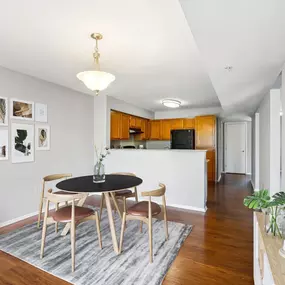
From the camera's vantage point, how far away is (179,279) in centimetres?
184

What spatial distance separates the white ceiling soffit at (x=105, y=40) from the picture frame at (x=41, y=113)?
47 centimetres

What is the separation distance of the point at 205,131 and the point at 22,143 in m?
4.73

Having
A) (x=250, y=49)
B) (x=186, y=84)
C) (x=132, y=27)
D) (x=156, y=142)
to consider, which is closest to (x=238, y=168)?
(x=156, y=142)

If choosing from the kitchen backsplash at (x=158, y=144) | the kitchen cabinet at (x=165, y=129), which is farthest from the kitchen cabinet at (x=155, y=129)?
the kitchen backsplash at (x=158, y=144)

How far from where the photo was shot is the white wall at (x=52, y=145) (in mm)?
3026

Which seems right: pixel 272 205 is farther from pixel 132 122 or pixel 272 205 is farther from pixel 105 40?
pixel 132 122

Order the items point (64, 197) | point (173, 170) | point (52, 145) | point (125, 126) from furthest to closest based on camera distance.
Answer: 1. point (125, 126)
2. point (173, 170)
3. point (52, 145)
4. point (64, 197)

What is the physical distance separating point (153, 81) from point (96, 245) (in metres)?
2.69

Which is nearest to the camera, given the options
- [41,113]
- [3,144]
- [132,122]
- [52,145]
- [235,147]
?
[3,144]

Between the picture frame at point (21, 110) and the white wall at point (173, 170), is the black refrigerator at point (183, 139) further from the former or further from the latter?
the picture frame at point (21, 110)

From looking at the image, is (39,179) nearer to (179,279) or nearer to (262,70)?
(179,279)

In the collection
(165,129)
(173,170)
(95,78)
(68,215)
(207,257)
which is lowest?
(207,257)

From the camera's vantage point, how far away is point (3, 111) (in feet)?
9.66

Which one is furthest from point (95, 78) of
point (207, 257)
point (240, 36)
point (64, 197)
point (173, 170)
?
point (173, 170)
